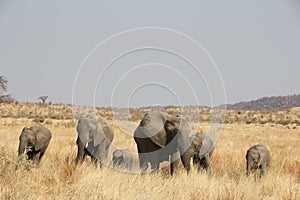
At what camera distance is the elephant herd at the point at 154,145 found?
1157 centimetres

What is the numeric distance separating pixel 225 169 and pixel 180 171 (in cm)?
212

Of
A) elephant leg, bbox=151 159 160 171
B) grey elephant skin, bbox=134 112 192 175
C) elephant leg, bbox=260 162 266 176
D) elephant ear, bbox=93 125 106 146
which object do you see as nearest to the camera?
grey elephant skin, bbox=134 112 192 175

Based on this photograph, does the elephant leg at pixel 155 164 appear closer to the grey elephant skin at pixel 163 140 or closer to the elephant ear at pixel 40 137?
the grey elephant skin at pixel 163 140

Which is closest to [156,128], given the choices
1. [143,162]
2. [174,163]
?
[143,162]

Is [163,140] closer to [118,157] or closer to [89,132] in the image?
[118,157]

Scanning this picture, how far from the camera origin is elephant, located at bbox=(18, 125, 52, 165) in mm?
12740

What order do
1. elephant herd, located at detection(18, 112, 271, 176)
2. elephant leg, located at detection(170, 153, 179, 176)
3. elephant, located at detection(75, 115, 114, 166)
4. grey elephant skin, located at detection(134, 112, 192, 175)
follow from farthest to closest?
1. elephant, located at detection(75, 115, 114, 166)
2. elephant herd, located at detection(18, 112, 271, 176)
3. grey elephant skin, located at detection(134, 112, 192, 175)
4. elephant leg, located at detection(170, 153, 179, 176)

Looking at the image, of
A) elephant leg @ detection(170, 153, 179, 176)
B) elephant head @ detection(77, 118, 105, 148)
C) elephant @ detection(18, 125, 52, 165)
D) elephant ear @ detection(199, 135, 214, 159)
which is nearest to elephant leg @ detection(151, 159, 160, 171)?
elephant leg @ detection(170, 153, 179, 176)

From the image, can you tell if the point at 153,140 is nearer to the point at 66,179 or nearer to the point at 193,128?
the point at 193,128

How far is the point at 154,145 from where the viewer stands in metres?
12.2

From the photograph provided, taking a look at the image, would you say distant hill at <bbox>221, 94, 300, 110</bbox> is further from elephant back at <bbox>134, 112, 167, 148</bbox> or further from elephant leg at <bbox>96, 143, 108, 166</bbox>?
elephant back at <bbox>134, 112, 167, 148</bbox>

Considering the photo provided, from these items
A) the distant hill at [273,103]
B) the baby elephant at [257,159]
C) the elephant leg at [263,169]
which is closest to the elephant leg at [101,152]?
the baby elephant at [257,159]

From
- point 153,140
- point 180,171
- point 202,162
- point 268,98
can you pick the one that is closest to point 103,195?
point 180,171

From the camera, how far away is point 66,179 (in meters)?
8.63
